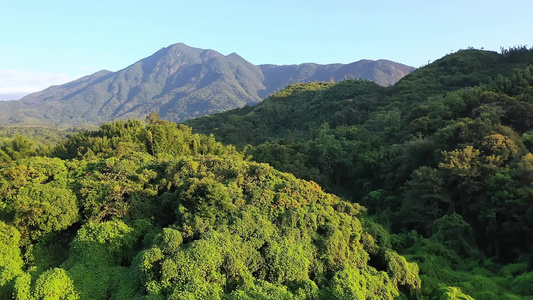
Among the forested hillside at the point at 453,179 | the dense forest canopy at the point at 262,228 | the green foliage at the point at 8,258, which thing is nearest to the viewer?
the dense forest canopy at the point at 262,228

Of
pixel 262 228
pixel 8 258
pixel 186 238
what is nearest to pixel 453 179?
pixel 262 228

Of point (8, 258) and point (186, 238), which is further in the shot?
point (8, 258)

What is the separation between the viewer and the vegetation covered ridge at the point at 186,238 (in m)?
7.24

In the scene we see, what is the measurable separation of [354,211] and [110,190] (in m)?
7.25

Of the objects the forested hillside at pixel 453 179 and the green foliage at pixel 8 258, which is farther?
the forested hillside at pixel 453 179

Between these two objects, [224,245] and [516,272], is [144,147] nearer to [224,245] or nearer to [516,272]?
[224,245]

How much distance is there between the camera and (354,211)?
10.6 metres

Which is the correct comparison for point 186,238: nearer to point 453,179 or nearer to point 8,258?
point 8,258

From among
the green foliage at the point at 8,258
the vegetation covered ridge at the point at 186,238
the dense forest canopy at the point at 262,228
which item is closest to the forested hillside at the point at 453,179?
the dense forest canopy at the point at 262,228

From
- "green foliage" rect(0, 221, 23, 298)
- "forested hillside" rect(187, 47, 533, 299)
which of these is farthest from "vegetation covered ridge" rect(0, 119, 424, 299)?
"forested hillside" rect(187, 47, 533, 299)

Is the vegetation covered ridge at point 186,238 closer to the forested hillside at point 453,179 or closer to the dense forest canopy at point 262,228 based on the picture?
the dense forest canopy at point 262,228

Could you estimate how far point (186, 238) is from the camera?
314 inches

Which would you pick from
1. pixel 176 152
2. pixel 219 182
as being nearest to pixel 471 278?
pixel 219 182

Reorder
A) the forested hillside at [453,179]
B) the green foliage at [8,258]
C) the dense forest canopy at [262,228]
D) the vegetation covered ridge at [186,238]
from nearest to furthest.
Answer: the vegetation covered ridge at [186,238] → the dense forest canopy at [262,228] → the green foliage at [8,258] → the forested hillside at [453,179]
